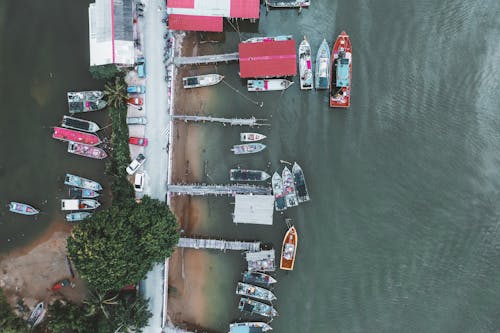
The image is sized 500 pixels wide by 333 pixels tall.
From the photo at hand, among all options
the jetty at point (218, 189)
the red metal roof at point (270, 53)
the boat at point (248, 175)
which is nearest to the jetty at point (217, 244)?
the jetty at point (218, 189)

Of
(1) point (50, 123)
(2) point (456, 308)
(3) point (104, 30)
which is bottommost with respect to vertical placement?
(2) point (456, 308)

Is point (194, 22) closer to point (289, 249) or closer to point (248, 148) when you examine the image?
point (248, 148)

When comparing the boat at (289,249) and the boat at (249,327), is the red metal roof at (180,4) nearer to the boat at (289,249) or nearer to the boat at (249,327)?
the boat at (289,249)

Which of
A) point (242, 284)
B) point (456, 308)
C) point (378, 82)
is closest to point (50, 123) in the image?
point (242, 284)

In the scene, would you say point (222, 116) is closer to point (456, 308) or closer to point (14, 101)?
point (14, 101)

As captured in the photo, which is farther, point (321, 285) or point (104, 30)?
point (321, 285)

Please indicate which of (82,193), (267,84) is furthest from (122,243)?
(267,84)
